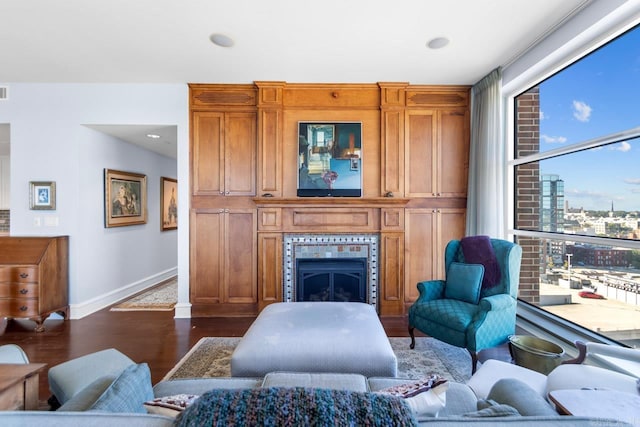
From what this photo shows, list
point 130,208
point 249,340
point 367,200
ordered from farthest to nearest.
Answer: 1. point 130,208
2. point 367,200
3. point 249,340

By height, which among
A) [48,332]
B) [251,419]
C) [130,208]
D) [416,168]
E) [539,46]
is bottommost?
[48,332]

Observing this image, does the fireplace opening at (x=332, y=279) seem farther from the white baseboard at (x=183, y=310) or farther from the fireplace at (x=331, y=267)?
the white baseboard at (x=183, y=310)

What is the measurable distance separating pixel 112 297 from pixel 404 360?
3883 mm

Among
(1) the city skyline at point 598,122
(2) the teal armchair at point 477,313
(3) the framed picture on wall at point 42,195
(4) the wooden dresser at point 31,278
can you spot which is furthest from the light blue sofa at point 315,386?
(3) the framed picture on wall at point 42,195

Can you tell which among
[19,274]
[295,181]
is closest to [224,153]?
[295,181]

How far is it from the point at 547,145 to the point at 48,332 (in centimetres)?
541

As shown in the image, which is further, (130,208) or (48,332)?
(130,208)

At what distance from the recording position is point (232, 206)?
11.6 ft

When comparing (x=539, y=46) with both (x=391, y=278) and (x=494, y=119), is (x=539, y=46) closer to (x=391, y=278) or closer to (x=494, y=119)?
(x=494, y=119)

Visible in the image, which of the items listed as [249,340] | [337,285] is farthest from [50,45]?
[337,285]

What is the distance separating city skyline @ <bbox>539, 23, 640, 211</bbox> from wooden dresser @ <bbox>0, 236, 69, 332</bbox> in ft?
17.3

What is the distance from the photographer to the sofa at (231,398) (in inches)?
23.4

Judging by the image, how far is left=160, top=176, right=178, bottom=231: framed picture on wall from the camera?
5.20 m

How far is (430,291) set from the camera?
Answer: 105 inches
